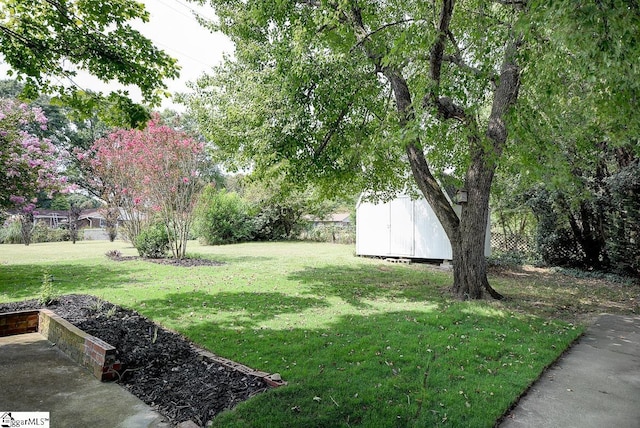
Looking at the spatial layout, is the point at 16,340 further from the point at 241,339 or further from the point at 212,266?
the point at 212,266

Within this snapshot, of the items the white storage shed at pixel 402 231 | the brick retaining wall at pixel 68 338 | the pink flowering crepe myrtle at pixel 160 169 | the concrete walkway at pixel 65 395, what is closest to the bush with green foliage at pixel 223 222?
the pink flowering crepe myrtle at pixel 160 169

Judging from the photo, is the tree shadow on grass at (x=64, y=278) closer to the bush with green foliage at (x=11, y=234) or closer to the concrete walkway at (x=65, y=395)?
the concrete walkway at (x=65, y=395)

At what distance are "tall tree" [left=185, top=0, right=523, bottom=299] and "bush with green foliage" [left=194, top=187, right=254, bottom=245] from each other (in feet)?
47.4

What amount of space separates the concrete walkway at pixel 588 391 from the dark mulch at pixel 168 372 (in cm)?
236

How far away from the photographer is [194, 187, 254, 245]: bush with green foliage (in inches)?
902

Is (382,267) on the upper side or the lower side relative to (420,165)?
lower

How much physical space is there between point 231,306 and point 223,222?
17090 mm

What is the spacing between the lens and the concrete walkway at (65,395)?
2930mm

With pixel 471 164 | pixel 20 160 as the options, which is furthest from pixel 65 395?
pixel 20 160

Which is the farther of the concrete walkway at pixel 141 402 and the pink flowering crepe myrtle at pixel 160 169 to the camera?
the pink flowering crepe myrtle at pixel 160 169

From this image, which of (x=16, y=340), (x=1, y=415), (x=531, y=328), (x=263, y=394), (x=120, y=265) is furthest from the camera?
(x=120, y=265)

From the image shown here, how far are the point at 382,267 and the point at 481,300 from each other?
17.6ft

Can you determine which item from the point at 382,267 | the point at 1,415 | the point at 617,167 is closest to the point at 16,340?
the point at 1,415

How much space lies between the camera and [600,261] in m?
12.3
